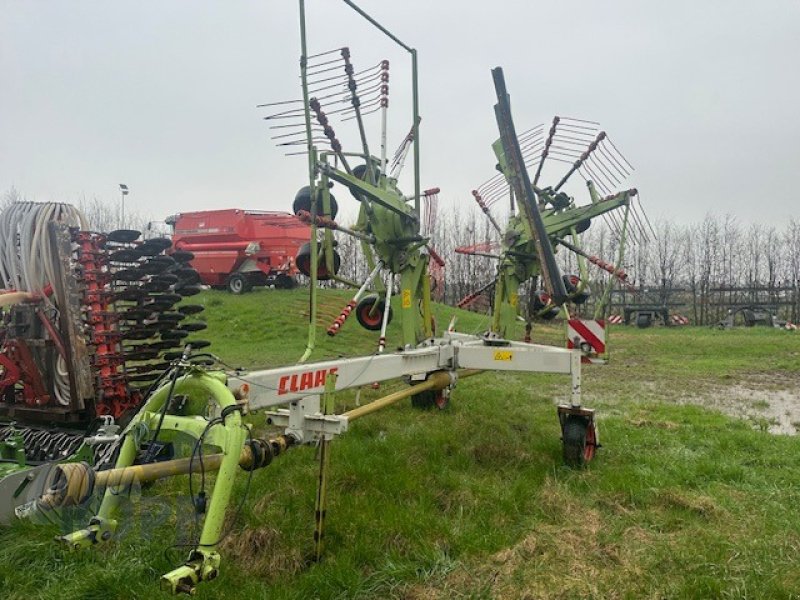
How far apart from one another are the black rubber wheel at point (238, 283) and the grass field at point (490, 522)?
15542 millimetres

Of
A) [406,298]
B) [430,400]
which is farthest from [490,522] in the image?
[430,400]

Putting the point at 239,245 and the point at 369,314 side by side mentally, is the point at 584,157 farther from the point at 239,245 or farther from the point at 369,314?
the point at 239,245

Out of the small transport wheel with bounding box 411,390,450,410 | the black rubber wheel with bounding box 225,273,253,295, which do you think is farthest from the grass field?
the black rubber wheel with bounding box 225,273,253,295

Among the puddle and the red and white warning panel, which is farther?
the puddle

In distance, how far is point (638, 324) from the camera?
28656 mm

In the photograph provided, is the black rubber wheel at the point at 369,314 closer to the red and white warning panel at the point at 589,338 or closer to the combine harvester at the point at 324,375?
the combine harvester at the point at 324,375

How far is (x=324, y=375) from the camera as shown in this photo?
146 inches

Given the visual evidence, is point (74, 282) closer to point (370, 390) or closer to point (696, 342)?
point (370, 390)

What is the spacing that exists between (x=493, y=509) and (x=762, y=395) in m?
7.73

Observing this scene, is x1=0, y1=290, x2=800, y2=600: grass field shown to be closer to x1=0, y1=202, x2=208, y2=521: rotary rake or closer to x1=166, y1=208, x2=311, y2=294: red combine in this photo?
x1=0, y1=202, x2=208, y2=521: rotary rake

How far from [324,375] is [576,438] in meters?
2.51

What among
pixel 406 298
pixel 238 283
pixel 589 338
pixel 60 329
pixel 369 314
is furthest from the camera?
pixel 238 283

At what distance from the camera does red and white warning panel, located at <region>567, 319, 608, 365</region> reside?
5.91m

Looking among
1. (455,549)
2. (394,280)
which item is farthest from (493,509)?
(394,280)
